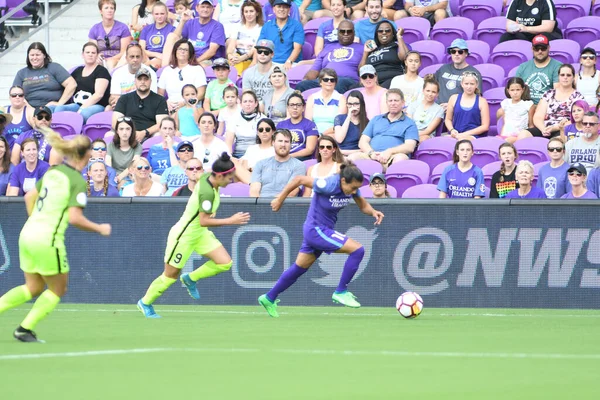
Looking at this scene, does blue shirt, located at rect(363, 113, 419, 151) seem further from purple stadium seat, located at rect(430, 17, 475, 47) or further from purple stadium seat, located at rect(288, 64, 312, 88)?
purple stadium seat, located at rect(430, 17, 475, 47)

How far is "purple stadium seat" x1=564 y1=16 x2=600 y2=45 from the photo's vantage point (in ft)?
51.6

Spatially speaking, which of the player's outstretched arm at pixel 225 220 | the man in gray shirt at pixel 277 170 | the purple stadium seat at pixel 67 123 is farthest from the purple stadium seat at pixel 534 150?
the purple stadium seat at pixel 67 123

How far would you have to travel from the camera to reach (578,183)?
12625mm

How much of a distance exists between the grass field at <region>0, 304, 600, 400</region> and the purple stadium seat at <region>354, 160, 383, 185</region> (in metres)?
3.13

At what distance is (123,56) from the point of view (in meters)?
17.8

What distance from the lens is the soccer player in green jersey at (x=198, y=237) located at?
421 inches

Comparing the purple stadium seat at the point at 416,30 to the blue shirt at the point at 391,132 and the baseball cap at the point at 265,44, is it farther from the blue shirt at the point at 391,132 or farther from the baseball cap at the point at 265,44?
the blue shirt at the point at 391,132

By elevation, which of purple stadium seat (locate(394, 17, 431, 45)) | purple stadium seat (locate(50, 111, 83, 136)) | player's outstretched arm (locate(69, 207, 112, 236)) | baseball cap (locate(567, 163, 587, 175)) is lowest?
purple stadium seat (locate(50, 111, 83, 136))

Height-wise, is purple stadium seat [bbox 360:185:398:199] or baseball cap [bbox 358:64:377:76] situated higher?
baseball cap [bbox 358:64:377:76]

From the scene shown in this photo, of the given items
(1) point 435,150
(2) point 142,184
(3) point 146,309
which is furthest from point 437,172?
(3) point 146,309

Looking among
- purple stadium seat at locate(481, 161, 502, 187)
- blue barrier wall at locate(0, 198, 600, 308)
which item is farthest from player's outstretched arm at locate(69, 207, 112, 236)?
purple stadium seat at locate(481, 161, 502, 187)

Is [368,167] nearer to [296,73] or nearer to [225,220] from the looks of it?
[296,73]

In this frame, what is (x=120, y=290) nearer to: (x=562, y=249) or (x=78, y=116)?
(x=78, y=116)

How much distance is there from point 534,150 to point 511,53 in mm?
2310
